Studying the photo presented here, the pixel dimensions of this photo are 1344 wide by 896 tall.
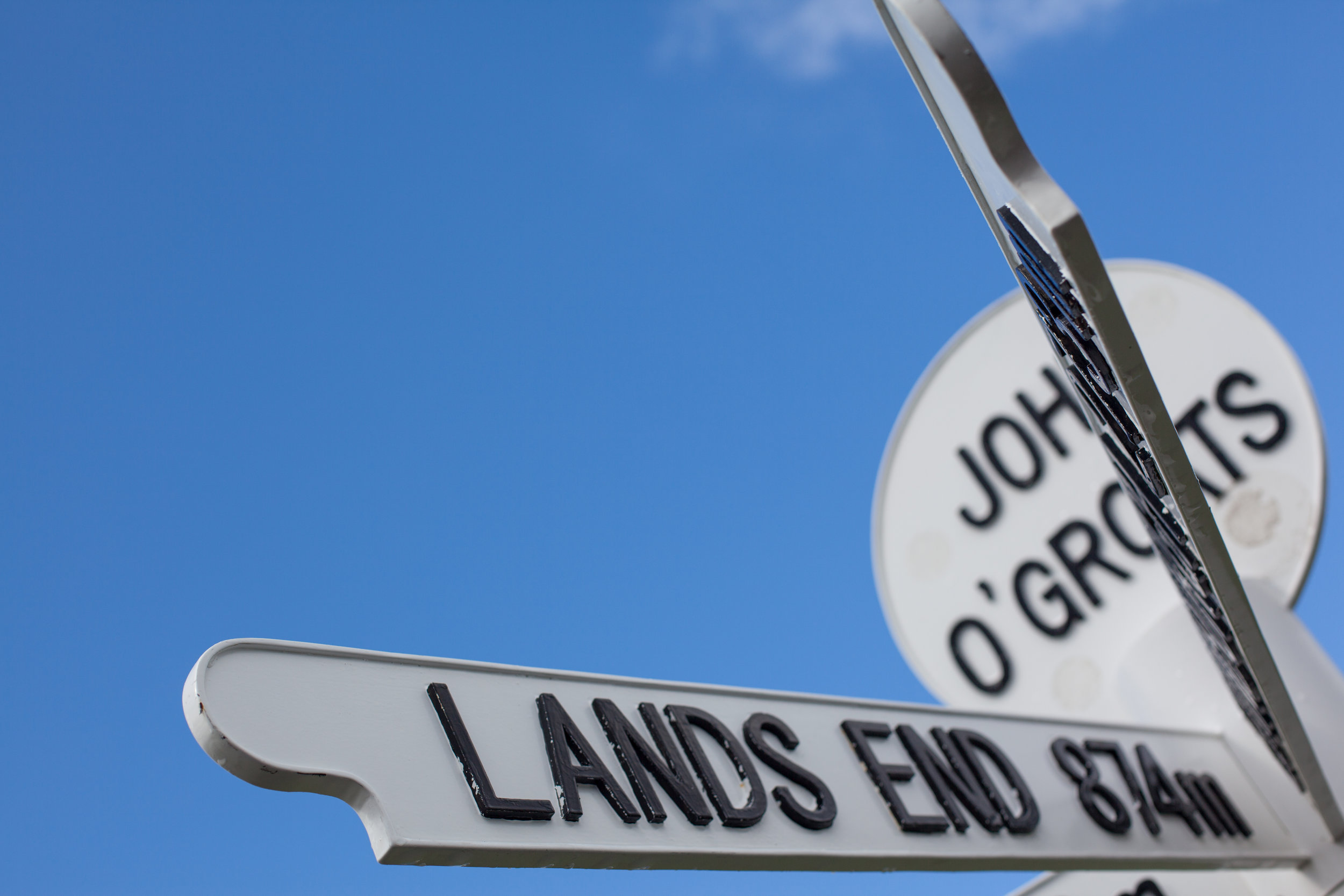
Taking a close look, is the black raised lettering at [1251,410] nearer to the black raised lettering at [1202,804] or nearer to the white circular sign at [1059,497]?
the white circular sign at [1059,497]

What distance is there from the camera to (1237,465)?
6.11 meters

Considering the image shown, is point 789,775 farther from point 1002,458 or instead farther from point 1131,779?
point 1002,458

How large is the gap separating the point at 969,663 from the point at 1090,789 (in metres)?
2.46

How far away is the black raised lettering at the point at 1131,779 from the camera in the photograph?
4.50 meters

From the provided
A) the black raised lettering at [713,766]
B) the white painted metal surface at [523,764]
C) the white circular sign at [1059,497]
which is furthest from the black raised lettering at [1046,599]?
the black raised lettering at [713,766]

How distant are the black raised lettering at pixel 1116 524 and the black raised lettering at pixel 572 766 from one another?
166 inches

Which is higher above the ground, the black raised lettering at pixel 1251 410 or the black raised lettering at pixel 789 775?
the black raised lettering at pixel 1251 410

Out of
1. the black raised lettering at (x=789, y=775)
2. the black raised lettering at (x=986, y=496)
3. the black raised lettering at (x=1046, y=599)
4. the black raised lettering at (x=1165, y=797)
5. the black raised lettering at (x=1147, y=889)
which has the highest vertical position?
the black raised lettering at (x=986, y=496)

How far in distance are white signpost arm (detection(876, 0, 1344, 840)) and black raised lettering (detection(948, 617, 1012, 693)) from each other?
2731 millimetres

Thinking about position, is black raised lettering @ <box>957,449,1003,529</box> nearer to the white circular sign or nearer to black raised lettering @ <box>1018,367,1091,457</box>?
the white circular sign

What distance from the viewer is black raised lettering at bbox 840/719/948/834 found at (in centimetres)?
361

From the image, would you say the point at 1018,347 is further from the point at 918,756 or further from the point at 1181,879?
the point at 918,756

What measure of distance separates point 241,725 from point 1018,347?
565 cm

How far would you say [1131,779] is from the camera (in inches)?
183
